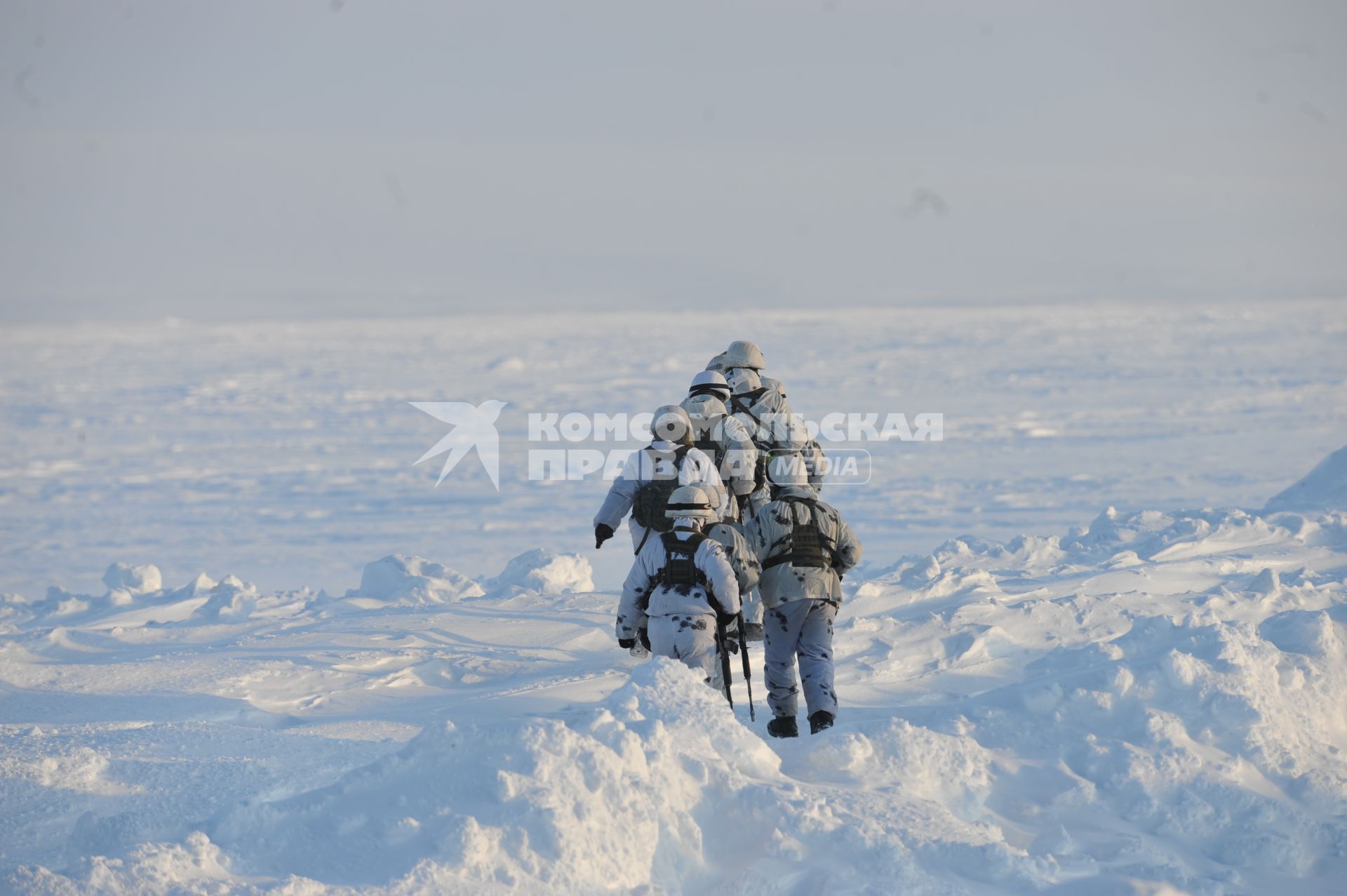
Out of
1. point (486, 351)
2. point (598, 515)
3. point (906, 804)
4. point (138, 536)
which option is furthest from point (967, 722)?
point (486, 351)

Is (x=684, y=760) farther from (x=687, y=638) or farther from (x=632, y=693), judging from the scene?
(x=687, y=638)

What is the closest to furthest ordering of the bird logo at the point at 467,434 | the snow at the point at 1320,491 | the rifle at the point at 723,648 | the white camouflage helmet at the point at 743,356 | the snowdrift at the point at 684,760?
the snowdrift at the point at 684,760 → the rifle at the point at 723,648 → the white camouflage helmet at the point at 743,356 → the snow at the point at 1320,491 → the bird logo at the point at 467,434

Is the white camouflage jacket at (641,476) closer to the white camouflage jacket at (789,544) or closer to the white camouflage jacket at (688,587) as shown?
the white camouflage jacket at (789,544)

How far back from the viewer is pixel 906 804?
608cm

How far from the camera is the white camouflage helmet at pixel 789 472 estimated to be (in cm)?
790

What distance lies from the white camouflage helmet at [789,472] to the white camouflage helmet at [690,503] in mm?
580

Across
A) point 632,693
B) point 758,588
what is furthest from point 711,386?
point 632,693

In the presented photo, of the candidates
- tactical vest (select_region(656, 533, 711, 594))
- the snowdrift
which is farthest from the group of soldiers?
the snowdrift

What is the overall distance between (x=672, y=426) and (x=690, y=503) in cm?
134

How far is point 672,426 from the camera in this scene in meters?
8.76

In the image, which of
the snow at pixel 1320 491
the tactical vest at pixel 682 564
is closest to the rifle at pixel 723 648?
the tactical vest at pixel 682 564

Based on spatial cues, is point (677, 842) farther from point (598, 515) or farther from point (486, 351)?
point (486, 351)

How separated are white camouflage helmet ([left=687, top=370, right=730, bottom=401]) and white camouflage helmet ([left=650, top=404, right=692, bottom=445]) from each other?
765 millimetres

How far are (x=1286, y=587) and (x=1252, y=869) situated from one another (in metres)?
5.65
